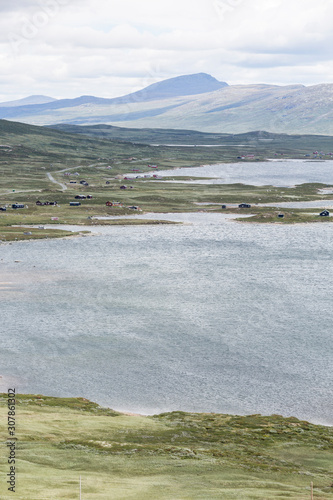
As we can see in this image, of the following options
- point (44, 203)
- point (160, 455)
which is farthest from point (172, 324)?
point (44, 203)

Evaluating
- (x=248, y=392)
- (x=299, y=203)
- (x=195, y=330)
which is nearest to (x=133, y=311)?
(x=195, y=330)

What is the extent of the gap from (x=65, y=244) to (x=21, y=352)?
Answer: 63093mm

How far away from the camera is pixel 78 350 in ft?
A: 230

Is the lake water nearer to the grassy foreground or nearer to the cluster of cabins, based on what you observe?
the grassy foreground

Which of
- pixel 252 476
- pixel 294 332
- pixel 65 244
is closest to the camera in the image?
pixel 252 476

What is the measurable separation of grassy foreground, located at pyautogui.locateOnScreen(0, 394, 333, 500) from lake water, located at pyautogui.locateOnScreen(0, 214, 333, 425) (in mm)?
4883

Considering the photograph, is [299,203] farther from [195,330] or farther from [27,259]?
[195,330]

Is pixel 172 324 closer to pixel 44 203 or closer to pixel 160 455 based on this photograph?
pixel 160 455

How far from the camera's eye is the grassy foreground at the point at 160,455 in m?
36.4

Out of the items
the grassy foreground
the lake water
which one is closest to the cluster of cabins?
the lake water

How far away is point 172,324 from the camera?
7969 centimetres

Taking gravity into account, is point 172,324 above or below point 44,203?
below

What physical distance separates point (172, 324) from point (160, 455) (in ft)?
117

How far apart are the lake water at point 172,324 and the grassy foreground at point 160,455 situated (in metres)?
4.88
